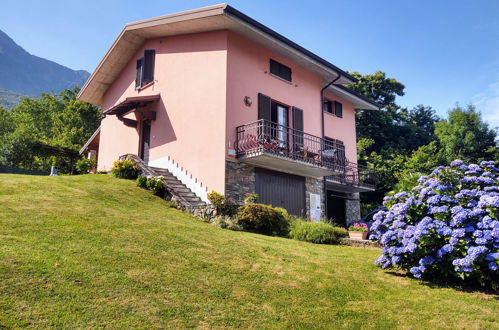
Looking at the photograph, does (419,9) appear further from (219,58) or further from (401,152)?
(401,152)

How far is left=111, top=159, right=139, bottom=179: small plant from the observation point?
16.1 m

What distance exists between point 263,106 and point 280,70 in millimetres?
2276

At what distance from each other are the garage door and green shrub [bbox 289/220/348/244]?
3104 mm

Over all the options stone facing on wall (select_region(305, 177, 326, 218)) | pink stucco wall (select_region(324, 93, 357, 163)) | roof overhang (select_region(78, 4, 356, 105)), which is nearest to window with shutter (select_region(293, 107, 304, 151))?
stone facing on wall (select_region(305, 177, 326, 218))

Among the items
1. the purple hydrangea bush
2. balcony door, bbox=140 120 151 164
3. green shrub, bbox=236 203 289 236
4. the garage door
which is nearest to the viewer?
the purple hydrangea bush

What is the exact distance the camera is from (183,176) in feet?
51.2

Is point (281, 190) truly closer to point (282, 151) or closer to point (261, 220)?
point (282, 151)

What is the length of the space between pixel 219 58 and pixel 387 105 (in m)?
27.1

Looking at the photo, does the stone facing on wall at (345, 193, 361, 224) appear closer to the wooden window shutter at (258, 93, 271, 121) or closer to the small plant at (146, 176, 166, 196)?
the wooden window shutter at (258, 93, 271, 121)

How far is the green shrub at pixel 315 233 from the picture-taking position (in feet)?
38.2

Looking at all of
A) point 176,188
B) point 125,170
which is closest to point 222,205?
point 176,188

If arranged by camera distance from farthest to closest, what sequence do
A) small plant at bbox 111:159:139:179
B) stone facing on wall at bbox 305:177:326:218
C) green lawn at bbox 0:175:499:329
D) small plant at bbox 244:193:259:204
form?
1. stone facing on wall at bbox 305:177:326:218
2. small plant at bbox 111:159:139:179
3. small plant at bbox 244:193:259:204
4. green lawn at bbox 0:175:499:329

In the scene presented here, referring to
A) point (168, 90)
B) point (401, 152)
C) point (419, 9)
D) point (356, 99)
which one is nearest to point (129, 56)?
point (168, 90)

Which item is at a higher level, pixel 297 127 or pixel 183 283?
pixel 297 127
